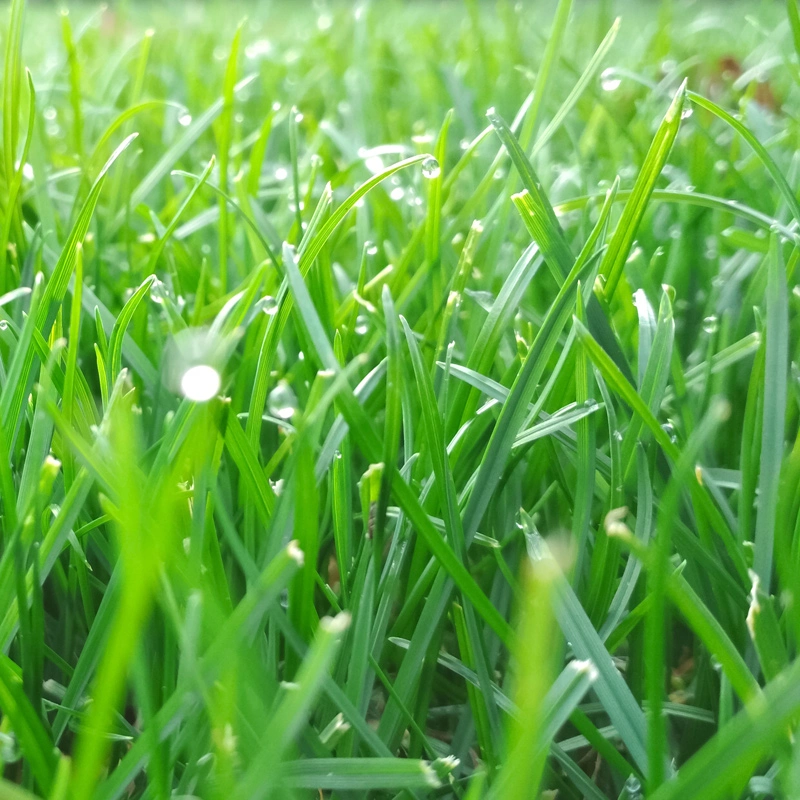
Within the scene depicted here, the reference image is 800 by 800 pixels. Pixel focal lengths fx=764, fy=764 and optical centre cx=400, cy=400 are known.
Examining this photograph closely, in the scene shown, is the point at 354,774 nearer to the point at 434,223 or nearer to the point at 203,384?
the point at 203,384

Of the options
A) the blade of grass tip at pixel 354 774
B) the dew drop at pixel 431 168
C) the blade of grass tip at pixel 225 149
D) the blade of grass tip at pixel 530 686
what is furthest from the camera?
the blade of grass tip at pixel 225 149

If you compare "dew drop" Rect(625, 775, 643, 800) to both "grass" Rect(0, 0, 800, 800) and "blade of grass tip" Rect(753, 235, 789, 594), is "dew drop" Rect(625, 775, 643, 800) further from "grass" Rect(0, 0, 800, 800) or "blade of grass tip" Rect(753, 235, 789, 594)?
"blade of grass tip" Rect(753, 235, 789, 594)

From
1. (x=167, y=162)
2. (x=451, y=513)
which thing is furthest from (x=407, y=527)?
(x=167, y=162)

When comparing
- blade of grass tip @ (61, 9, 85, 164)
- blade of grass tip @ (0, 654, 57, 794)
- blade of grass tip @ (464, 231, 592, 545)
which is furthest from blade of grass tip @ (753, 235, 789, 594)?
blade of grass tip @ (61, 9, 85, 164)

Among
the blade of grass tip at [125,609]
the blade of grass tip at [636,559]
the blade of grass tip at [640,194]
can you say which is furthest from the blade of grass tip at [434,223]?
the blade of grass tip at [125,609]

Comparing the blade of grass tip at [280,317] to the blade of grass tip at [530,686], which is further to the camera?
the blade of grass tip at [280,317]

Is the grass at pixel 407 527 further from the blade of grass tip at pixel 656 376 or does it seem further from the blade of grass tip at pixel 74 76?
the blade of grass tip at pixel 74 76
